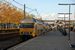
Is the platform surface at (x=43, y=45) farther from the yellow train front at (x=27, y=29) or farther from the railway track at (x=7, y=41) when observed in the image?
the yellow train front at (x=27, y=29)

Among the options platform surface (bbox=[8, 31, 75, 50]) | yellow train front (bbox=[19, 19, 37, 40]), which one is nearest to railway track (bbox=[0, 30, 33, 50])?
yellow train front (bbox=[19, 19, 37, 40])

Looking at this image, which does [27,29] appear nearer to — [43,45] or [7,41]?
[7,41]

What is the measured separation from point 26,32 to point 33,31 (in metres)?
1.08

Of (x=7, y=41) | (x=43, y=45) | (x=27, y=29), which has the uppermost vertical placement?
(x=27, y=29)

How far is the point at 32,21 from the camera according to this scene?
43.3 metres

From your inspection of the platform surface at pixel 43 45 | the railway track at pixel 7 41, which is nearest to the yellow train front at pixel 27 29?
the railway track at pixel 7 41

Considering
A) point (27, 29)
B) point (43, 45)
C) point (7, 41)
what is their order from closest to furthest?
point (43, 45)
point (7, 41)
point (27, 29)

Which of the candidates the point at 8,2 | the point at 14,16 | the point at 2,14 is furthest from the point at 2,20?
the point at 14,16

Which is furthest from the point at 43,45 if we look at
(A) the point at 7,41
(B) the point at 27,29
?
(B) the point at 27,29

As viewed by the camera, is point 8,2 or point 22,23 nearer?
point 22,23

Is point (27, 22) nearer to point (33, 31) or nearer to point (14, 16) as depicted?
point (33, 31)

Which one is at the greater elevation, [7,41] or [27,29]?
[27,29]

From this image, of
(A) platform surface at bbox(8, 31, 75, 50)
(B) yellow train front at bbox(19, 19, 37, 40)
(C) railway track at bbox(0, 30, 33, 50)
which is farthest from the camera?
(B) yellow train front at bbox(19, 19, 37, 40)

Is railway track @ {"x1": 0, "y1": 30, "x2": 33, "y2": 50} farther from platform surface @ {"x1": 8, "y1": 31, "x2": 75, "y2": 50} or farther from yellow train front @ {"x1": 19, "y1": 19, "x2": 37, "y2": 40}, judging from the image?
platform surface @ {"x1": 8, "y1": 31, "x2": 75, "y2": 50}
